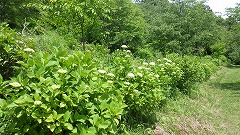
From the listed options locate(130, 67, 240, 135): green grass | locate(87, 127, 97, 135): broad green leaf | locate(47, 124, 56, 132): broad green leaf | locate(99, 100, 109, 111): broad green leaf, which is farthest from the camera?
locate(130, 67, 240, 135): green grass

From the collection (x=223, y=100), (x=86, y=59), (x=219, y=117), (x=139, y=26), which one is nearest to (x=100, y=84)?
(x=86, y=59)

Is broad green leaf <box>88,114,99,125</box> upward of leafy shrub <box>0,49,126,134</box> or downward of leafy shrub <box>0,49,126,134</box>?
downward

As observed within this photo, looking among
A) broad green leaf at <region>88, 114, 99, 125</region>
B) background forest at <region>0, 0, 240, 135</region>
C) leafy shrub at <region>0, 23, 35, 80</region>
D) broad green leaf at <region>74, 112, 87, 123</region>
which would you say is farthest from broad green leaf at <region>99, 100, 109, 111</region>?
leafy shrub at <region>0, 23, 35, 80</region>

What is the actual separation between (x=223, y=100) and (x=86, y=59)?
9110 millimetres

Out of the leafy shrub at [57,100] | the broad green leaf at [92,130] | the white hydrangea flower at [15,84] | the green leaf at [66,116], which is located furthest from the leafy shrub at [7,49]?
the broad green leaf at [92,130]

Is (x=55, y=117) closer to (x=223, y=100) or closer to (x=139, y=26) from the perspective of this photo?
(x=223, y=100)

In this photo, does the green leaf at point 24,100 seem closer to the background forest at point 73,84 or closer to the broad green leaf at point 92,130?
the background forest at point 73,84

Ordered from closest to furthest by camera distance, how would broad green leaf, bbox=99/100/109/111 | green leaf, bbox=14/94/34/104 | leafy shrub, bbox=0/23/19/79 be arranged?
green leaf, bbox=14/94/34/104 → broad green leaf, bbox=99/100/109/111 → leafy shrub, bbox=0/23/19/79

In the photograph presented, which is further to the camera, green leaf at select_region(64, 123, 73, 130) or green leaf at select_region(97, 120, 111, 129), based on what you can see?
green leaf at select_region(97, 120, 111, 129)

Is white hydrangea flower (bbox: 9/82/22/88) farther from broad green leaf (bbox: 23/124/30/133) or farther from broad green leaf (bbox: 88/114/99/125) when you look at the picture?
broad green leaf (bbox: 88/114/99/125)

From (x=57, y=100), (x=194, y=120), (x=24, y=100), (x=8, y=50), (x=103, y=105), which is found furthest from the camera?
(x=194, y=120)

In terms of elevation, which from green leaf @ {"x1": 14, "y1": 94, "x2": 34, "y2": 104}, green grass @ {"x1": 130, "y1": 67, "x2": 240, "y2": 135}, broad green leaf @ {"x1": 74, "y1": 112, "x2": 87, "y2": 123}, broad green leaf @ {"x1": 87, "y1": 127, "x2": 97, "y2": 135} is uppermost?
green leaf @ {"x1": 14, "y1": 94, "x2": 34, "y2": 104}

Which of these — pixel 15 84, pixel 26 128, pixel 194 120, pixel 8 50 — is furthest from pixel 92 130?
pixel 194 120

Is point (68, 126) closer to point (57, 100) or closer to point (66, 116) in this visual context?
point (66, 116)
